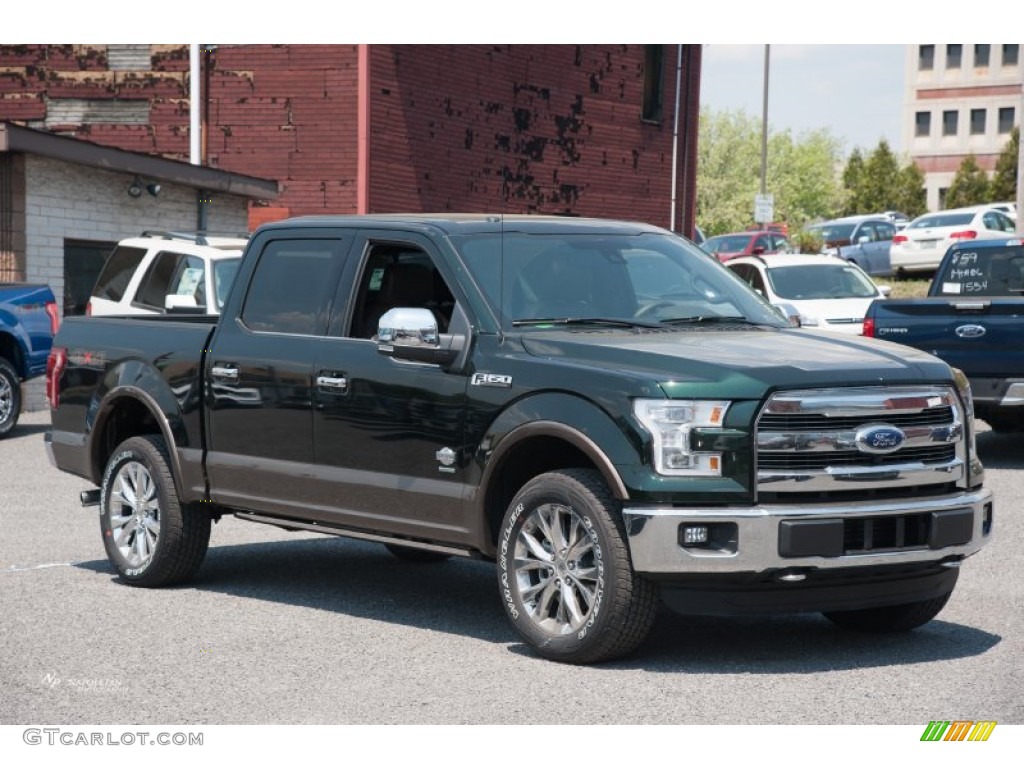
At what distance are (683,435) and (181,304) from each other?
35.8 ft

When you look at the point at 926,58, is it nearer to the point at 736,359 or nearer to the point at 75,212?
the point at 75,212

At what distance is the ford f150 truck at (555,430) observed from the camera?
715 centimetres

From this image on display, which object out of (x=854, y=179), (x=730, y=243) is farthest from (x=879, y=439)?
(x=854, y=179)

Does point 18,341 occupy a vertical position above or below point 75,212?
below

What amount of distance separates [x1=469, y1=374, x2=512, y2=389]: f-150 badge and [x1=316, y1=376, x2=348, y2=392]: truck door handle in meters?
0.88

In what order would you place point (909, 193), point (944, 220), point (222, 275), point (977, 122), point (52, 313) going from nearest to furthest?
point (222, 275) < point (52, 313) < point (944, 220) < point (909, 193) < point (977, 122)

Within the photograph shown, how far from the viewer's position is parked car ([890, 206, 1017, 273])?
38312 millimetres

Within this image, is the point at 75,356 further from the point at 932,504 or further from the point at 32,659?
the point at 932,504

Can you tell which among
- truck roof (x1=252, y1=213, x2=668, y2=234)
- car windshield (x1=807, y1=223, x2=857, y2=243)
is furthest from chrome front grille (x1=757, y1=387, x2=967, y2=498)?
car windshield (x1=807, y1=223, x2=857, y2=243)

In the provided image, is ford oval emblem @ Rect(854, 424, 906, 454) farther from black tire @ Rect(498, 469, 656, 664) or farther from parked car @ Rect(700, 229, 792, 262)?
parked car @ Rect(700, 229, 792, 262)

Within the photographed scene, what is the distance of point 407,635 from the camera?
8250 millimetres

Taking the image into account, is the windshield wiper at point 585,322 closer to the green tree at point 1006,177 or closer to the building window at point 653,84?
the building window at point 653,84
